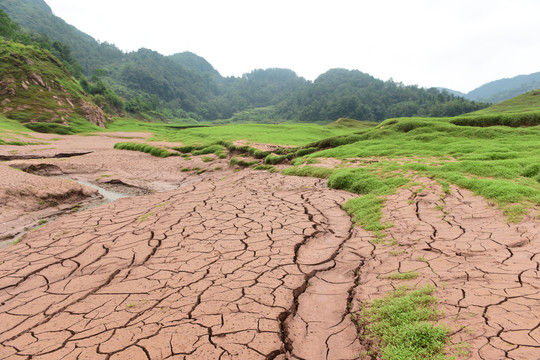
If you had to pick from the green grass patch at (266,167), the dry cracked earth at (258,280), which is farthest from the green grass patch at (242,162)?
the dry cracked earth at (258,280)

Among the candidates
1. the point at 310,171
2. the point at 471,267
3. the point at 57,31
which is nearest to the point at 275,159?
the point at 310,171

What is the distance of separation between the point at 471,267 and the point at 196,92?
467ft

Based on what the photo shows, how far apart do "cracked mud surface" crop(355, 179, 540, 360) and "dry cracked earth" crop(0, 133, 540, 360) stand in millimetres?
13

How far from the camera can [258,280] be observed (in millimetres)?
3477

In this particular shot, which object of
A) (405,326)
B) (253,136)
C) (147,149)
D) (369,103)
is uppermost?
(369,103)

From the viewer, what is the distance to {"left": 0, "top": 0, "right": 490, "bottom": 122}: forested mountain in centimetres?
7544

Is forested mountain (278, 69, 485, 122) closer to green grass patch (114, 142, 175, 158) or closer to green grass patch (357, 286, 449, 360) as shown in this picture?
green grass patch (114, 142, 175, 158)

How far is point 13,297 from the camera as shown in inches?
140

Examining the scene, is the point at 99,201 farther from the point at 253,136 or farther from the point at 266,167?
the point at 253,136

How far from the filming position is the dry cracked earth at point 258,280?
242cm

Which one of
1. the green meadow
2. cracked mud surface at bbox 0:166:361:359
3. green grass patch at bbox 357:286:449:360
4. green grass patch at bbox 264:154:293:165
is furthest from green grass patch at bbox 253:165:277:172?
green grass patch at bbox 357:286:449:360

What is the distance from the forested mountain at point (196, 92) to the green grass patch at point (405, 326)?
201ft

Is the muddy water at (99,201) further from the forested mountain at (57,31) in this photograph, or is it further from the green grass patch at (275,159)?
the forested mountain at (57,31)

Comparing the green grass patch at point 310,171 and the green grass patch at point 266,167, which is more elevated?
the green grass patch at point 310,171
